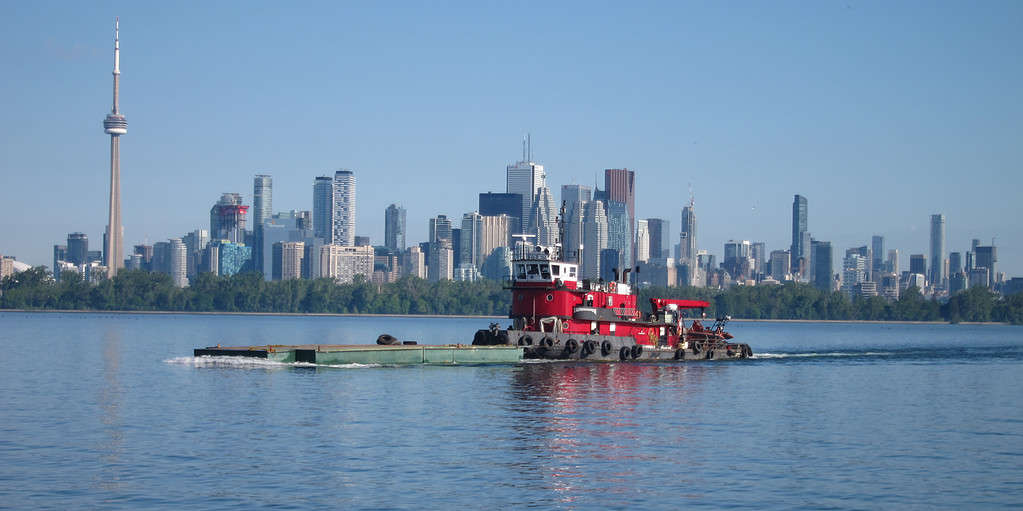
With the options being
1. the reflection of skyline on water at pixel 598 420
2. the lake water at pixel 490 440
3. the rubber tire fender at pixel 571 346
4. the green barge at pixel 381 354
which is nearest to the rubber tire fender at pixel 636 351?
the reflection of skyline on water at pixel 598 420

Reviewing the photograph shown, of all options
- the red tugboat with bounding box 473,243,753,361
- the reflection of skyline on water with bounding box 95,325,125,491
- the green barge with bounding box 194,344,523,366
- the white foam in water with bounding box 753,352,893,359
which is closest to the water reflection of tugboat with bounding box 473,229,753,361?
the red tugboat with bounding box 473,243,753,361

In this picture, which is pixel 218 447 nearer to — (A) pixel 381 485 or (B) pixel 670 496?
(A) pixel 381 485

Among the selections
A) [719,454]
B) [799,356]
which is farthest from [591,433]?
[799,356]

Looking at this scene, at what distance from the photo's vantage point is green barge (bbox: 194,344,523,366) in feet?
246

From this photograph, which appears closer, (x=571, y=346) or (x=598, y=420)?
(x=598, y=420)

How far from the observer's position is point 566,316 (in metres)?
83.2

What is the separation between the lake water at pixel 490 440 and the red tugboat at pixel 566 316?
411 cm

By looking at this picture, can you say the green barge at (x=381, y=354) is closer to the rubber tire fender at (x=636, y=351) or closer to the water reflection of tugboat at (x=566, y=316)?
the water reflection of tugboat at (x=566, y=316)

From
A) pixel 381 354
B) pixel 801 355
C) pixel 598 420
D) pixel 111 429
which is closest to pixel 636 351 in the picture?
pixel 381 354

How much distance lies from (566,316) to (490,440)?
3906 cm

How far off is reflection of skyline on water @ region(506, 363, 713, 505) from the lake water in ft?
0.54

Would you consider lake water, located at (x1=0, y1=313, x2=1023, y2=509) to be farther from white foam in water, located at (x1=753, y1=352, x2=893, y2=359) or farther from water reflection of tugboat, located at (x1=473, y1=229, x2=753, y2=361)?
white foam in water, located at (x1=753, y1=352, x2=893, y2=359)

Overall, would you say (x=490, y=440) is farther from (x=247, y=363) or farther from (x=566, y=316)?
(x=566, y=316)

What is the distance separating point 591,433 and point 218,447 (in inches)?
583
